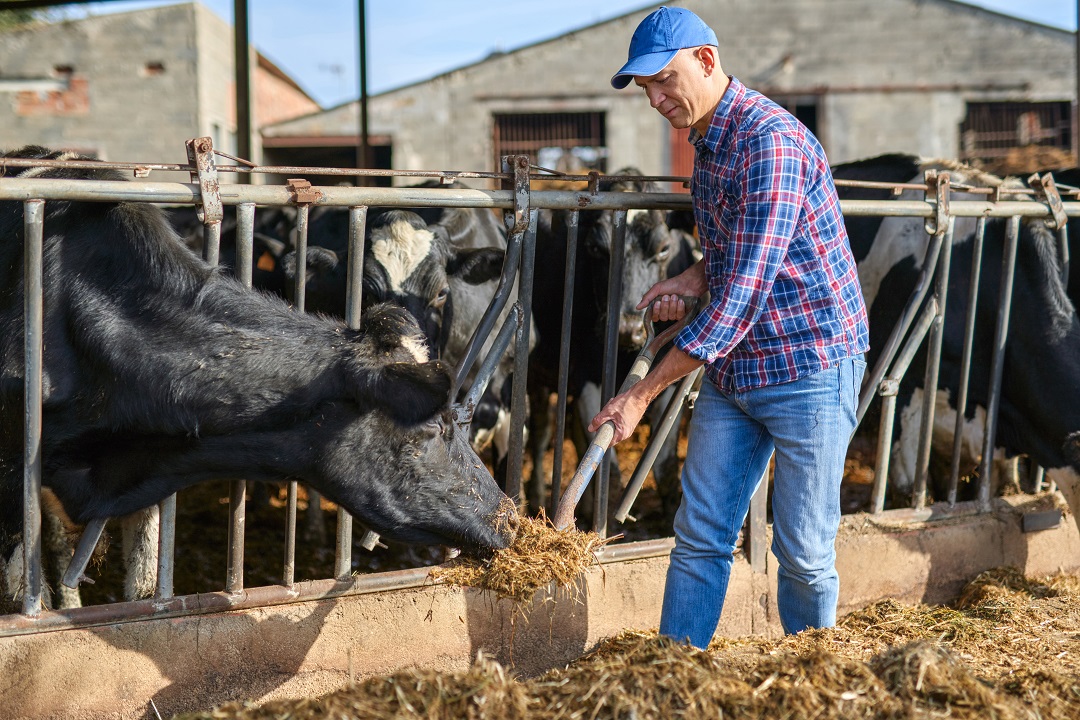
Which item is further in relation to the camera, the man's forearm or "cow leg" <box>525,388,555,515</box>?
"cow leg" <box>525,388,555,515</box>

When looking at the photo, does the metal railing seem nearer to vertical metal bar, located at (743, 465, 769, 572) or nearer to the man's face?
vertical metal bar, located at (743, 465, 769, 572)

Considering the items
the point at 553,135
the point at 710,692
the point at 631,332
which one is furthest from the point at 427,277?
the point at 553,135

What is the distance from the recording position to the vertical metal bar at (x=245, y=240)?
316 cm

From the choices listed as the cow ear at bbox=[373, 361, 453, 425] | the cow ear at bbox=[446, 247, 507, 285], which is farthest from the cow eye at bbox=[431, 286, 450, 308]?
the cow ear at bbox=[373, 361, 453, 425]

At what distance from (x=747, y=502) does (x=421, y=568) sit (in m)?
1.16

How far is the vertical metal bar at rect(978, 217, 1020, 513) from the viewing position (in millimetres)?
4355

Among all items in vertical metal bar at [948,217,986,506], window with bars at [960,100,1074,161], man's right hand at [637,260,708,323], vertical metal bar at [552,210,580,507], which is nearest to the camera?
man's right hand at [637,260,708,323]

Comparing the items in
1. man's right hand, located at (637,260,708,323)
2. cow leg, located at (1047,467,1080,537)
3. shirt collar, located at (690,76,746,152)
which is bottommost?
cow leg, located at (1047,467,1080,537)

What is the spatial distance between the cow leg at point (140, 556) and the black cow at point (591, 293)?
7.95 ft

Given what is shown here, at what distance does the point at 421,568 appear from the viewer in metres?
3.53

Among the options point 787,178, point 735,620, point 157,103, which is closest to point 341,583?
point 735,620

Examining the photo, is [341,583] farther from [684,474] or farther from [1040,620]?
[1040,620]

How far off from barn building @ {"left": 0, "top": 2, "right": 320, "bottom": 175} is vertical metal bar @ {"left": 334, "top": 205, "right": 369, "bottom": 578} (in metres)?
15.3

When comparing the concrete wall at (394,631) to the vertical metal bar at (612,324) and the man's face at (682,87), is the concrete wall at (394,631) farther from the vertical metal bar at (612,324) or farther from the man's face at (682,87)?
the man's face at (682,87)
